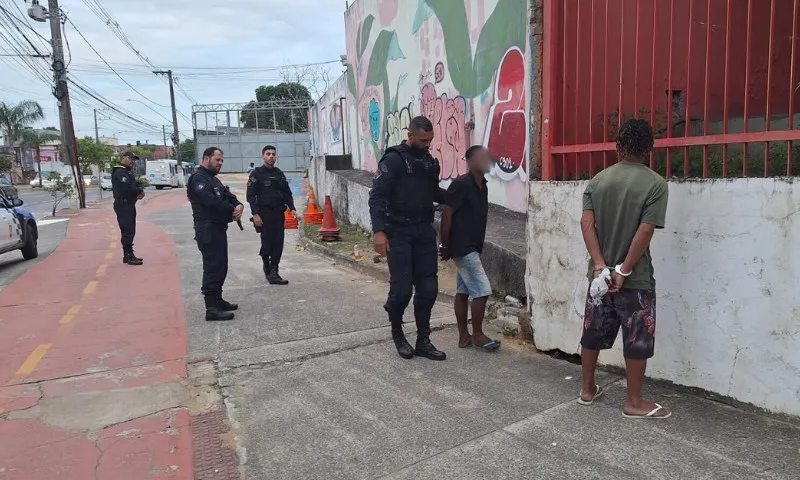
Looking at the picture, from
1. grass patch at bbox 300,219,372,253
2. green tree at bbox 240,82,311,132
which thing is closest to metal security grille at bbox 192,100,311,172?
green tree at bbox 240,82,311,132

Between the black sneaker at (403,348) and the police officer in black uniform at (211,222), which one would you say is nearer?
the black sneaker at (403,348)

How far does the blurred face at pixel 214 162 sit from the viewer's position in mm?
6219

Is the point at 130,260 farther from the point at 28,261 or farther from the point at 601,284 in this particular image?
the point at 601,284

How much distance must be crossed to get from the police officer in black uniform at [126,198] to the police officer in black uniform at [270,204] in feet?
10.1

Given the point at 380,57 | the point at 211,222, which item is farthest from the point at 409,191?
the point at 380,57

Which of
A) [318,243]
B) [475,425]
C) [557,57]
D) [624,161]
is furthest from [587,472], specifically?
[318,243]

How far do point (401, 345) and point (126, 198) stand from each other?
6.96 metres

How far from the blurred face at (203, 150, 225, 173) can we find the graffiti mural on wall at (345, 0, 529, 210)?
12.8 ft

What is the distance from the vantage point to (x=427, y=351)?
467cm

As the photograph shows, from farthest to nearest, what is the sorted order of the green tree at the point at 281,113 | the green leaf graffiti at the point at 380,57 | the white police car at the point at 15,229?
the green tree at the point at 281,113 → the green leaf graffiti at the point at 380,57 → the white police car at the point at 15,229

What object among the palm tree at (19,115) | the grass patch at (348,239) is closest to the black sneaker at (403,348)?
the grass patch at (348,239)

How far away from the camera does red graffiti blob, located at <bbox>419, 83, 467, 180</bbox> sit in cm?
941

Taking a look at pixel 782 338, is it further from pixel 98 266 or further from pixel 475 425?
pixel 98 266

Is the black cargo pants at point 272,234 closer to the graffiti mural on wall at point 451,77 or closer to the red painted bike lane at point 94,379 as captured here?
the red painted bike lane at point 94,379
